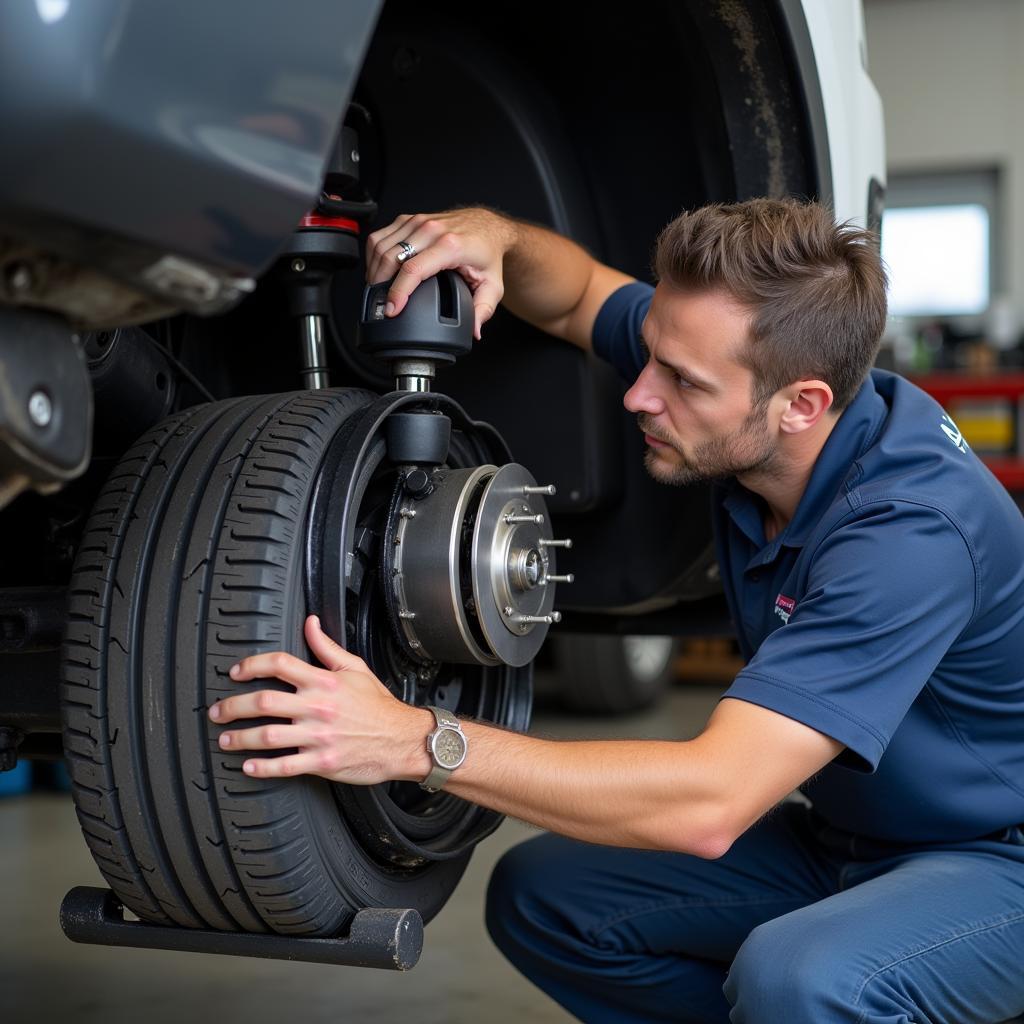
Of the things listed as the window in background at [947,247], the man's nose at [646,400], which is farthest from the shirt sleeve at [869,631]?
the window in background at [947,247]

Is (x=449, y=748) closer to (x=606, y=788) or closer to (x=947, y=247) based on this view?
(x=606, y=788)

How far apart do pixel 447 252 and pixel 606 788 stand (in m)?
0.54

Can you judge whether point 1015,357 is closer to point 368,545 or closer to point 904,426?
point 904,426

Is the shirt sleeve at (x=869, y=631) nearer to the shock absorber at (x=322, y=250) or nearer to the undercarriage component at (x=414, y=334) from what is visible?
the undercarriage component at (x=414, y=334)

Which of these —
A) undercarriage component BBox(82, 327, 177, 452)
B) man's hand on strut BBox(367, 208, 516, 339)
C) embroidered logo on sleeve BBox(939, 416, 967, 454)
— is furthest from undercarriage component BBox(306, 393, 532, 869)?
embroidered logo on sleeve BBox(939, 416, 967, 454)

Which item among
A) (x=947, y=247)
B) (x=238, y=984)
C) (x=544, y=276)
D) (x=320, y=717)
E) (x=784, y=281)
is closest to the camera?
(x=320, y=717)

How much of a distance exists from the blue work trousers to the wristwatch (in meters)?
0.39

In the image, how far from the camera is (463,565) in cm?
117

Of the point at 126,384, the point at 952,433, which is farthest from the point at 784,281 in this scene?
the point at 126,384

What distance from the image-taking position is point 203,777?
105 cm

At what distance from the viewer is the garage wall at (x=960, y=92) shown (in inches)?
321

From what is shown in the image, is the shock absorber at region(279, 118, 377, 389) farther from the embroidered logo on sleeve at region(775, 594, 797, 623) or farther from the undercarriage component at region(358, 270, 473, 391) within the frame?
the embroidered logo on sleeve at region(775, 594, 797, 623)

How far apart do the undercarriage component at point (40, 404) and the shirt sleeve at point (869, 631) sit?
721 mm

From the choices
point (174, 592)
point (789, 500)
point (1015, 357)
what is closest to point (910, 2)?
point (1015, 357)
